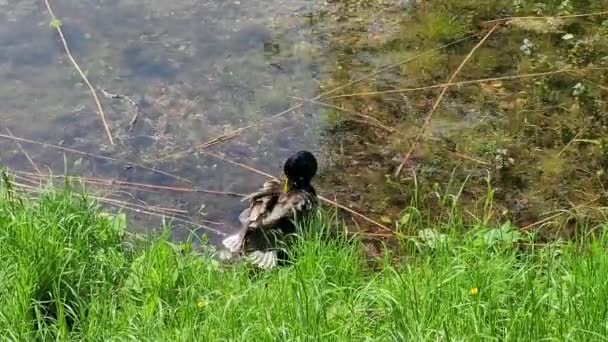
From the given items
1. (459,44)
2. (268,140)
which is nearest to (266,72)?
(268,140)

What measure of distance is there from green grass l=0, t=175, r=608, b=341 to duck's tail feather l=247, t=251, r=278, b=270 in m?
0.11

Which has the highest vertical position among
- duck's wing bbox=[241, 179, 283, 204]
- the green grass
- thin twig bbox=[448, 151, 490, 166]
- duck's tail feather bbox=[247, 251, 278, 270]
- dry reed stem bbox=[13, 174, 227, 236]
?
the green grass

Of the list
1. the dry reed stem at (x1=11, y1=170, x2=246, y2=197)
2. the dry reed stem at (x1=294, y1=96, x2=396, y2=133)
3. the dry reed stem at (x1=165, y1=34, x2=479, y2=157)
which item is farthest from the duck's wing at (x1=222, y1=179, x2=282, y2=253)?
the dry reed stem at (x1=294, y1=96, x2=396, y2=133)

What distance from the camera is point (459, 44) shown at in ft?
22.7

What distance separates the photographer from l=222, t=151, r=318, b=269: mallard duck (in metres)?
4.78

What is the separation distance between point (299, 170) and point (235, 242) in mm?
535

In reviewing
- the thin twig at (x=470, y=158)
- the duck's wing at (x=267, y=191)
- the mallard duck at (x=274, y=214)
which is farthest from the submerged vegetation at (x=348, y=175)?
the duck's wing at (x=267, y=191)

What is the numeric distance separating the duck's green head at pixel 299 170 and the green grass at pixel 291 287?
487 mm

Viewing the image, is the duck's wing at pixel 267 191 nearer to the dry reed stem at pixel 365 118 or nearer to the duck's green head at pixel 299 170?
the duck's green head at pixel 299 170

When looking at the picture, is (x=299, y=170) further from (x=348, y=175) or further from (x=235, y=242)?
(x=348, y=175)

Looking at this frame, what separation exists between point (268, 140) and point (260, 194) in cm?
101

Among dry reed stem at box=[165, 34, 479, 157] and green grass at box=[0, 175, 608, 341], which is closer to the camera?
green grass at box=[0, 175, 608, 341]

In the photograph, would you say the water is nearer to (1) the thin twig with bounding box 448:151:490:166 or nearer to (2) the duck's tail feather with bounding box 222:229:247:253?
(2) the duck's tail feather with bounding box 222:229:247:253

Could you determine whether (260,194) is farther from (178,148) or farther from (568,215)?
(568,215)
